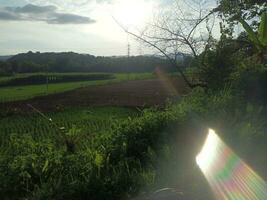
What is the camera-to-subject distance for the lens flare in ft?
15.2

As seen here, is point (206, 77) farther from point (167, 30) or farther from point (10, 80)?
point (10, 80)

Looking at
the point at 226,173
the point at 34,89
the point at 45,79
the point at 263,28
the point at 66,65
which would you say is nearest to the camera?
the point at 226,173

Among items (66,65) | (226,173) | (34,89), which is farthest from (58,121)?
(66,65)

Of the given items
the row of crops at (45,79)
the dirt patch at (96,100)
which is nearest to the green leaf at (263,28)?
the dirt patch at (96,100)

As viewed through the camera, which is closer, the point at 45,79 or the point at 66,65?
the point at 45,79

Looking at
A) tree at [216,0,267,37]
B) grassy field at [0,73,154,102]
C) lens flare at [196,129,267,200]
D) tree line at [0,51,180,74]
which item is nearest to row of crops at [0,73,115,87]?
grassy field at [0,73,154,102]

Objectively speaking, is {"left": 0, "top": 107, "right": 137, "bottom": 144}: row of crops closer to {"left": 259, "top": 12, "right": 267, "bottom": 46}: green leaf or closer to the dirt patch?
the dirt patch

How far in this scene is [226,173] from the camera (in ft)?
18.4

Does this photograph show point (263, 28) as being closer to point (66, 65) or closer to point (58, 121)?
point (58, 121)

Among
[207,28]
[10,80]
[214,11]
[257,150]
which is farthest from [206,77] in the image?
[10,80]

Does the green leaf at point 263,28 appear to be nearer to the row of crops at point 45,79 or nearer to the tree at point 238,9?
the tree at point 238,9

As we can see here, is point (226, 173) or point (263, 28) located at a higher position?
point (263, 28)

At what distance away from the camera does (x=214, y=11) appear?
14.7 m

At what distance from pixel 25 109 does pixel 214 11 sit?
22536 millimetres
